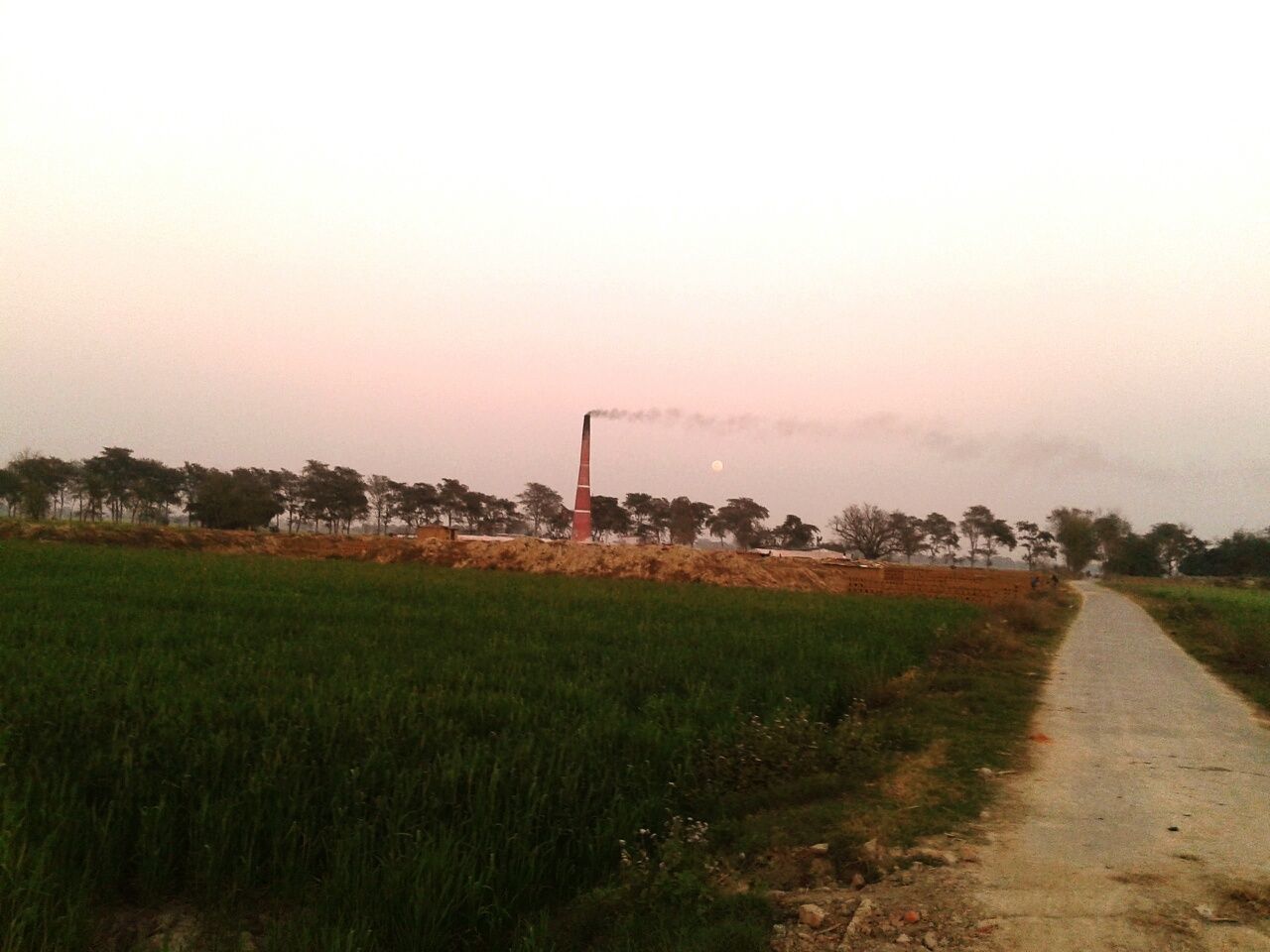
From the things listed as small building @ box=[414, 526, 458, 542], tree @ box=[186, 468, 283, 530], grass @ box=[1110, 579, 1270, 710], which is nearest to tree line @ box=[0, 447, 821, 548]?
tree @ box=[186, 468, 283, 530]

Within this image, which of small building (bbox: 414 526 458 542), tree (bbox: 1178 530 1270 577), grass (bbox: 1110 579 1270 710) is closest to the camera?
grass (bbox: 1110 579 1270 710)

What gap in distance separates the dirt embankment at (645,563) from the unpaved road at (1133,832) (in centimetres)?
2548

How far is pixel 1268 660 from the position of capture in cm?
1512

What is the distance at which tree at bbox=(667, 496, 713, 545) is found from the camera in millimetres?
110125

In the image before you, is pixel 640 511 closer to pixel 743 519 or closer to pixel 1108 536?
pixel 743 519

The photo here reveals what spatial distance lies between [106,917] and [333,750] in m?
1.63

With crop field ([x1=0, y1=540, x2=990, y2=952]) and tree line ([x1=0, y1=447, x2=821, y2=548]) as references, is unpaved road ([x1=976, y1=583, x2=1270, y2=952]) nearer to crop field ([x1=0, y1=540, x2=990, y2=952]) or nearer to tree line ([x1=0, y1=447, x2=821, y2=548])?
crop field ([x1=0, y1=540, x2=990, y2=952])

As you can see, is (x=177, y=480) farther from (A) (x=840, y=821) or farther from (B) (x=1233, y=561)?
(B) (x=1233, y=561)

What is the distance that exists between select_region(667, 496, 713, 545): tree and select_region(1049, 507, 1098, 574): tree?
4542cm

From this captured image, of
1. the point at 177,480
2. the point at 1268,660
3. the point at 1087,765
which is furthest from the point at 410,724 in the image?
the point at 177,480

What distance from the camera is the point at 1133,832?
5289 millimetres

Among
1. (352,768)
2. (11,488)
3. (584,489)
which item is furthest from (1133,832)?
(11,488)

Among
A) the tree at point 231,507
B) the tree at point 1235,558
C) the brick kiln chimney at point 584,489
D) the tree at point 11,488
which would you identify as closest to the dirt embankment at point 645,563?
the brick kiln chimney at point 584,489

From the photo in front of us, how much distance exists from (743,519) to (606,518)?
2029 centimetres
